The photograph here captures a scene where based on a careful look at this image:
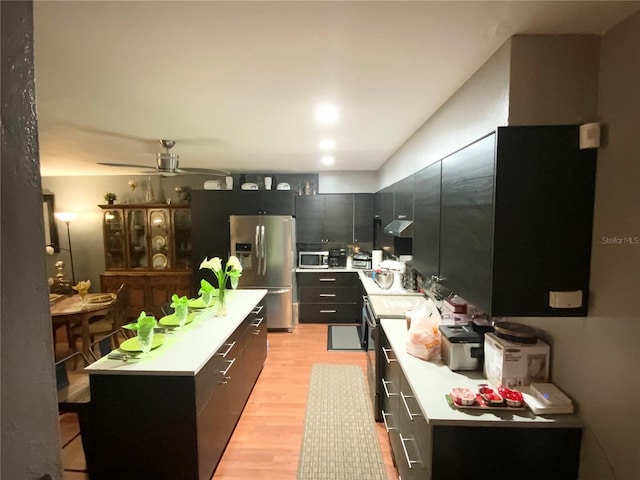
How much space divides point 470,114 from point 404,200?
40.7 inches

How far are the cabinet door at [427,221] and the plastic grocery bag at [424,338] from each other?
27 centimetres

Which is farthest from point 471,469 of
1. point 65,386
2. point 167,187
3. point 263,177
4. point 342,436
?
point 167,187

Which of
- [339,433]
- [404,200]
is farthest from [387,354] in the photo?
[404,200]

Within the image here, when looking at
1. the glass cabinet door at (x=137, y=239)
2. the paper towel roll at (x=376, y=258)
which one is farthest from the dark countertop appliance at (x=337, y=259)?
the glass cabinet door at (x=137, y=239)

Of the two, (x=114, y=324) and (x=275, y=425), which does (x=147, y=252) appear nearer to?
(x=114, y=324)

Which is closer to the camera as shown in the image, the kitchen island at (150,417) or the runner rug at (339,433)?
the kitchen island at (150,417)

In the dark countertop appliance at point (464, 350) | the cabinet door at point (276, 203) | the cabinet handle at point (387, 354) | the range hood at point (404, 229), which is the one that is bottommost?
the cabinet handle at point (387, 354)

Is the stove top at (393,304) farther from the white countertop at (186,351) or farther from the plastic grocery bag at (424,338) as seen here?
the white countertop at (186,351)

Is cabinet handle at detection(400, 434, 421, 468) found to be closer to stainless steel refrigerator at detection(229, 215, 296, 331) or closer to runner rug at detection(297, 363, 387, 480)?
runner rug at detection(297, 363, 387, 480)

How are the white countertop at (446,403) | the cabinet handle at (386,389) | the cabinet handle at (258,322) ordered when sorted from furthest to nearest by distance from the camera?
the cabinet handle at (258,322), the cabinet handle at (386,389), the white countertop at (446,403)

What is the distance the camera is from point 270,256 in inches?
172

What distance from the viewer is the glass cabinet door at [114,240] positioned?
4.96 meters

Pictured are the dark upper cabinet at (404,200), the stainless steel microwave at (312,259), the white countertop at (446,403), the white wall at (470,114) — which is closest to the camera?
the white countertop at (446,403)

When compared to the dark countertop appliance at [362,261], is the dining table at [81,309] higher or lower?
lower
